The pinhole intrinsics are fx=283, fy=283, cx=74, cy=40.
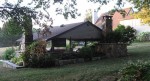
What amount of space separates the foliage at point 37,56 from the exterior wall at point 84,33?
2986 millimetres

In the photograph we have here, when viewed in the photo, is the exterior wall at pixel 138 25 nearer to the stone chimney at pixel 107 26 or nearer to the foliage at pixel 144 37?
the foliage at pixel 144 37

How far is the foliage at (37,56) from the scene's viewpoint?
1984 cm

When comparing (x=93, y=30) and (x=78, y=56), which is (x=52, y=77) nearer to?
(x=78, y=56)

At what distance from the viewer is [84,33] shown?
2425 centimetres

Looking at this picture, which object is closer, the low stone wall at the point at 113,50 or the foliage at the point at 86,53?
the foliage at the point at 86,53

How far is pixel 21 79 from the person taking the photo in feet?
45.9

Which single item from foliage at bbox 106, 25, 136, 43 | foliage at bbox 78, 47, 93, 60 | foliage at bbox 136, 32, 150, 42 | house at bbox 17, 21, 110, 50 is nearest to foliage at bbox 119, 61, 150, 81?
foliage at bbox 78, 47, 93, 60

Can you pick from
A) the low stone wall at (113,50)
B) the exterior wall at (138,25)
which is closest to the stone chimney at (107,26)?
the low stone wall at (113,50)

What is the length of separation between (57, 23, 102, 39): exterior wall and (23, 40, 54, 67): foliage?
2.99m

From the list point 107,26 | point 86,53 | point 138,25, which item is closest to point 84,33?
point 107,26

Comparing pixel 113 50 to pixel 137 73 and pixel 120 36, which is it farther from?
pixel 137 73

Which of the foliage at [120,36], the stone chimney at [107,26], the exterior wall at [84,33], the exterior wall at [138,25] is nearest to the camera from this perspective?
the exterior wall at [84,33]

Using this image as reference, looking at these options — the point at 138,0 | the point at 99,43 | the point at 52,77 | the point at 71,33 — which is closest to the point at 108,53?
the point at 99,43

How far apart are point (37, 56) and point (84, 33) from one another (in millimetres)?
5632
